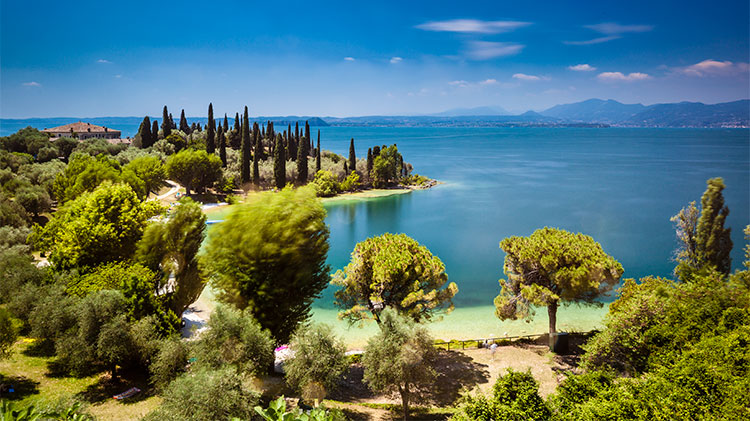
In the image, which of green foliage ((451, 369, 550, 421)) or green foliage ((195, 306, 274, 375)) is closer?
green foliage ((451, 369, 550, 421))

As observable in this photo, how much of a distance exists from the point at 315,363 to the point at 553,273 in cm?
1087

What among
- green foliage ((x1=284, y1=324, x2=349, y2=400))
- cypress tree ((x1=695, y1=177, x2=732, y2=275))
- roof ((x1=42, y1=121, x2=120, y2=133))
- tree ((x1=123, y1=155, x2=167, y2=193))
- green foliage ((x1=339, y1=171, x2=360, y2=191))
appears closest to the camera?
green foliage ((x1=284, y1=324, x2=349, y2=400))

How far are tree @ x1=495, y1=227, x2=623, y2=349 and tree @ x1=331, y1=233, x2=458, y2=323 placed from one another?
3161mm

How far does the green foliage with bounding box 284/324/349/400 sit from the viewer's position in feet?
39.5

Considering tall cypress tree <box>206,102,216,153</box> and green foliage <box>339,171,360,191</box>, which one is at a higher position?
tall cypress tree <box>206,102,216,153</box>

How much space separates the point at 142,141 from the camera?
238ft

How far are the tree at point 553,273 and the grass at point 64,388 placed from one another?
569 inches

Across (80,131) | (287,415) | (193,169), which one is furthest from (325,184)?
(80,131)

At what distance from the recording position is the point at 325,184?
2576 inches

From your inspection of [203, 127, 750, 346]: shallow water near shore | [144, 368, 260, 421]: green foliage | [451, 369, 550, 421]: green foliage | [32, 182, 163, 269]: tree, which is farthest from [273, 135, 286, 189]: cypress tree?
[451, 369, 550, 421]: green foliage

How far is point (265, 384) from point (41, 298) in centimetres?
928

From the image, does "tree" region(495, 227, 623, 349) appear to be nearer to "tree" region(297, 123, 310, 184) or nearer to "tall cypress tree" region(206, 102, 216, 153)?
"tree" region(297, 123, 310, 184)

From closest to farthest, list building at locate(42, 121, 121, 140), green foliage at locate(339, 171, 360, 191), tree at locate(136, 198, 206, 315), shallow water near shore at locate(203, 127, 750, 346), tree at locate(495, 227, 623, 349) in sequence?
tree at locate(495, 227, 623, 349) → tree at locate(136, 198, 206, 315) → shallow water near shore at locate(203, 127, 750, 346) → green foliage at locate(339, 171, 360, 191) → building at locate(42, 121, 121, 140)

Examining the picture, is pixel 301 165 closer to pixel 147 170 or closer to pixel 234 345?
pixel 147 170
